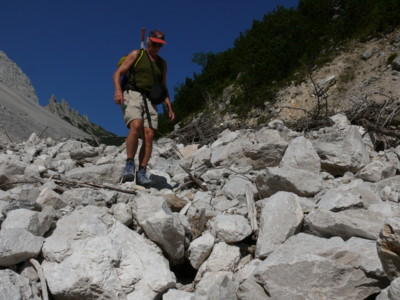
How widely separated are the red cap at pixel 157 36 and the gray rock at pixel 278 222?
92.3 inches

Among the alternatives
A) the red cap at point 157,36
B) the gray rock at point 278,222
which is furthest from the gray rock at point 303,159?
the red cap at point 157,36

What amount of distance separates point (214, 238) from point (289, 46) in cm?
1708

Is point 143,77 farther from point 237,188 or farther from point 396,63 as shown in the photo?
point 396,63

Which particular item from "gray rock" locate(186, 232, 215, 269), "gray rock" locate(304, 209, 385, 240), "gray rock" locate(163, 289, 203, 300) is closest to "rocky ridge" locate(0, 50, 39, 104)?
"gray rock" locate(186, 232, 215, 269)

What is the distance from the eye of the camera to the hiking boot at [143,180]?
175 inches

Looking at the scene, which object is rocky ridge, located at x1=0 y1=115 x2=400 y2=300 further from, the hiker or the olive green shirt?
the olive green shirt

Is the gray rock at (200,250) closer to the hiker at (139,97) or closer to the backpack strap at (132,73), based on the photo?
the hiker at (139,97)

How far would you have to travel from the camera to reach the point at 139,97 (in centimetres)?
466

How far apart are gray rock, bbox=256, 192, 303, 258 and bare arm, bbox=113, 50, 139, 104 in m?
2.17

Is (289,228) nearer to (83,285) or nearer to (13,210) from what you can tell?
(83,285)

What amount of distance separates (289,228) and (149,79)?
2.54m

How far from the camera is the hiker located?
15.0 ft

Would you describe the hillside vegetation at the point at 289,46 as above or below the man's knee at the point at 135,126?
above

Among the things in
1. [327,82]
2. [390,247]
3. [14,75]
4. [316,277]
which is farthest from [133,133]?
[14,75]
